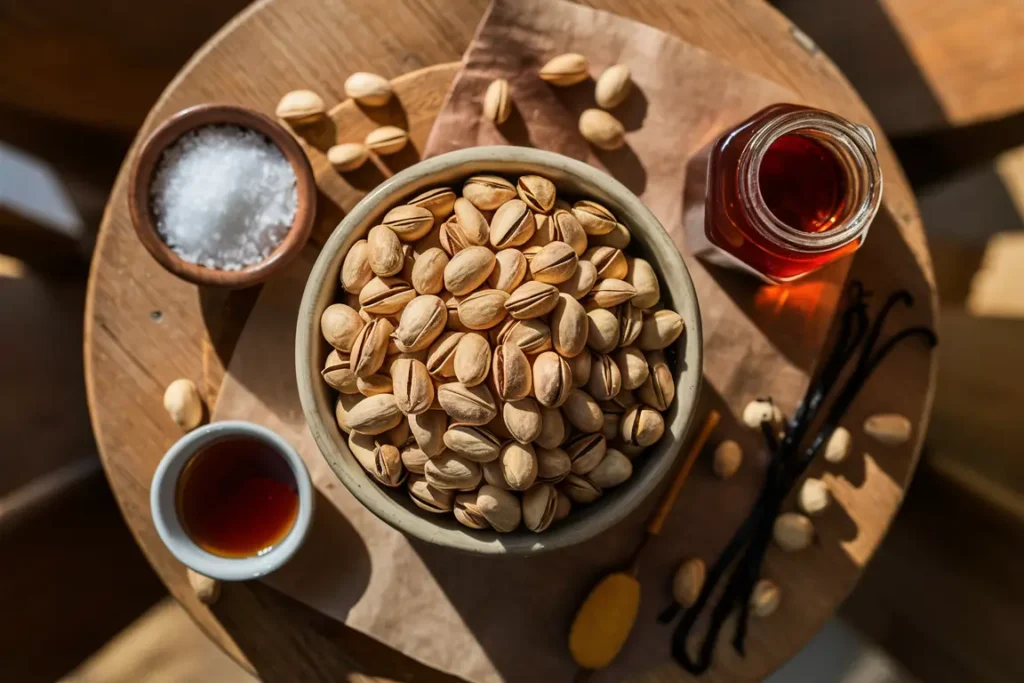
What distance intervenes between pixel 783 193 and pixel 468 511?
0.36 m

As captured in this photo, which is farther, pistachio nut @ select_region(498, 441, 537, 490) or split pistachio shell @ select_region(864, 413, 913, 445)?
split pistachio shell @ select_region(864, 413, 913, 445)

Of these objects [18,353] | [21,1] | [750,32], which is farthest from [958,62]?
[18,353]

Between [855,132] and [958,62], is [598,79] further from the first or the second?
[958,62]

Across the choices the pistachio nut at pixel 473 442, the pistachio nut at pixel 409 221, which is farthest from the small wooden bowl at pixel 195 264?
the pistachio nut at pixel 473 442

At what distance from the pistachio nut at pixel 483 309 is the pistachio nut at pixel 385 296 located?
0.04m

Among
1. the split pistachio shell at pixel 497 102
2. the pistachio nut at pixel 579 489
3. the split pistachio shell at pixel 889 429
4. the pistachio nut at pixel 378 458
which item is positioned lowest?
the split pistachio shell at pixel 889 429

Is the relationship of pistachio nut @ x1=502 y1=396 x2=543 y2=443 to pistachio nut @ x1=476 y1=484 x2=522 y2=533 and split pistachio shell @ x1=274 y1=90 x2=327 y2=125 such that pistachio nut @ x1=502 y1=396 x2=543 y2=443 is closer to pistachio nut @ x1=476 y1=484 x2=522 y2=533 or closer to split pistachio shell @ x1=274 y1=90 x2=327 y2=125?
pistachio nut @ x1=476 y1=484 x2=522 y2=533

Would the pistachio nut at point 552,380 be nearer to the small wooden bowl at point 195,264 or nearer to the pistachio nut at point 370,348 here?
the pistachio nut at point 370,348

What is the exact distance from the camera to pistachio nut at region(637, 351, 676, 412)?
0.49 meters

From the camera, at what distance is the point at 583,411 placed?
0.47m

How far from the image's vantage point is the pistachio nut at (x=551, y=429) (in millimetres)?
468

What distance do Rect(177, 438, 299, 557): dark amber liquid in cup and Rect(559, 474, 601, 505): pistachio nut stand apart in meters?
0.25

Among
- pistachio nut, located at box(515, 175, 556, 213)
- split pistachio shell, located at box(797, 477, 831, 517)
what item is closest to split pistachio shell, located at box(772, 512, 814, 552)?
split pistachio shell, located at box(797, 477, 831, 517)

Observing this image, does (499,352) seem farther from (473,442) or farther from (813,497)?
(813,497)
